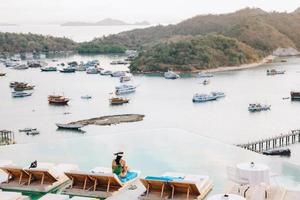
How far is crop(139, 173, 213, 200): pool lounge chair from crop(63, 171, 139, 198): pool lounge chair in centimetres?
38

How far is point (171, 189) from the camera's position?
4891 millimetres

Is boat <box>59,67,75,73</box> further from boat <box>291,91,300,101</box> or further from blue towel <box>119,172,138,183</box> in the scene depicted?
blue towel <box>119,172,138,183</box>

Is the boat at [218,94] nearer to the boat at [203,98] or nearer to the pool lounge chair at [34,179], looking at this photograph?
the boat at [203,98]

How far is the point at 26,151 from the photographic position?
23.4 ft

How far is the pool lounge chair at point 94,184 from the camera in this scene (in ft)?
16.8

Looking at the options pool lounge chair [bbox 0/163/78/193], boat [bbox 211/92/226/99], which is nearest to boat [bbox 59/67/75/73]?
boat [bbox 211/92/226/99]

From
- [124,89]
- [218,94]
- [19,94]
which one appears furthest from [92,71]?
[218,94]

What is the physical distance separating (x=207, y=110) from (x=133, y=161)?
2469cm

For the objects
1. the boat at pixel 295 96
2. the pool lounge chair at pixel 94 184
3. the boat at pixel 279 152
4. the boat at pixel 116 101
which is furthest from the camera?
the boat at pixel 295 96

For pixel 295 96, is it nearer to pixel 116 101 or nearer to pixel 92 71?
pixel 116 101

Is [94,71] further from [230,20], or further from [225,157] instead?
[230,20]

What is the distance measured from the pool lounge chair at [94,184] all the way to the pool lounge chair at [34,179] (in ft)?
0.80

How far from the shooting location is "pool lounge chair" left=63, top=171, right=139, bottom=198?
16.8ft

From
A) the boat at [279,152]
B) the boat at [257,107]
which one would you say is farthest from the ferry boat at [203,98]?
the boat at [279,152]
